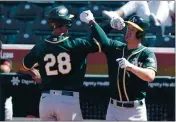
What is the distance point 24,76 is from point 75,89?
1126 millimetres

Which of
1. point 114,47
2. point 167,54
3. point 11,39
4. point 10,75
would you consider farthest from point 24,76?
point 167,54

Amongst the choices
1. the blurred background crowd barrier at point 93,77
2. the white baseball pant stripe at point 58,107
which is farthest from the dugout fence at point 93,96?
the white baseball pant stripe at point 58,107

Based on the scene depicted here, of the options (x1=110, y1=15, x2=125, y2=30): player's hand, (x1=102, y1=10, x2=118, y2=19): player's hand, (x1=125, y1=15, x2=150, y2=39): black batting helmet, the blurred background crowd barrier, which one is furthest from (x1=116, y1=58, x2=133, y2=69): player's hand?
(x1=102, y1=10, x2=118, y2=19): player's hand

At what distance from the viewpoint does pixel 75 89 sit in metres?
4.26

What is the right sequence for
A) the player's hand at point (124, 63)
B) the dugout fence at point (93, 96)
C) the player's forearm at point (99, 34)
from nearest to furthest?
the player's hand at point (124, 63) < the player's forearm at point (99, 34) < the dugout fence at point (93, 96)

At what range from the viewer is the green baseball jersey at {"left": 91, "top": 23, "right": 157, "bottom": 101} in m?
4.13

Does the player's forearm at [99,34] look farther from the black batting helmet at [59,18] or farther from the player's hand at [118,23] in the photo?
the black batting helmet at [59,18]

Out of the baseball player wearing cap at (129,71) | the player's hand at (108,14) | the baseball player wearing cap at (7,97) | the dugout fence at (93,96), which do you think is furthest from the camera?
the player's hand at (108,14)

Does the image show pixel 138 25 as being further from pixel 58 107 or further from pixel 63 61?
pixel 58 107

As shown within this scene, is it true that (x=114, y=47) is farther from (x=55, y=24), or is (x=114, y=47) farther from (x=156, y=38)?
(x=156, y=38)

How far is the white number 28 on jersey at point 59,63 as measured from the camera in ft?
13.9

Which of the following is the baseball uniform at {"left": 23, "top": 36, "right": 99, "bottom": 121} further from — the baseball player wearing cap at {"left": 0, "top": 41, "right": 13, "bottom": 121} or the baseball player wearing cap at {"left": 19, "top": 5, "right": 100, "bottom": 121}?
the baseball player wearing cap at {"left": 0, "top": 41, "right": 13, "bottom": 121}

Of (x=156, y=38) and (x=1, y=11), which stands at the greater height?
Answer: (x=1, y=11)

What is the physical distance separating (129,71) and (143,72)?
6.2 inches
